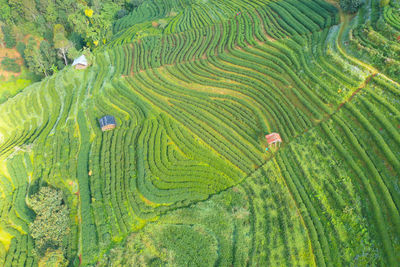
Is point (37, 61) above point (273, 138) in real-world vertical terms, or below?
above

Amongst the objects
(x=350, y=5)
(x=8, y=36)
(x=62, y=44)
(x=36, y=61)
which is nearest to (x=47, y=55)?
(x=36, y=61)

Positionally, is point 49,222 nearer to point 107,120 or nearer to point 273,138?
point 107,120

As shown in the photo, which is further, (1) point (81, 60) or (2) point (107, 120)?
(1) point (81, 60)

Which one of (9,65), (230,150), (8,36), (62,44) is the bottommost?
(230,150)

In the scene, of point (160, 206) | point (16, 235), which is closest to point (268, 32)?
point (160, 206)

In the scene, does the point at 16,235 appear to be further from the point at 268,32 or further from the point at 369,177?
the point at 268,32

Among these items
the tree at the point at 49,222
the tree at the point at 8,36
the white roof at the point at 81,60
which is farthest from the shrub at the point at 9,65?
the tree at the point at 49,222

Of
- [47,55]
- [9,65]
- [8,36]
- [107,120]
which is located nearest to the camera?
[107,120]
